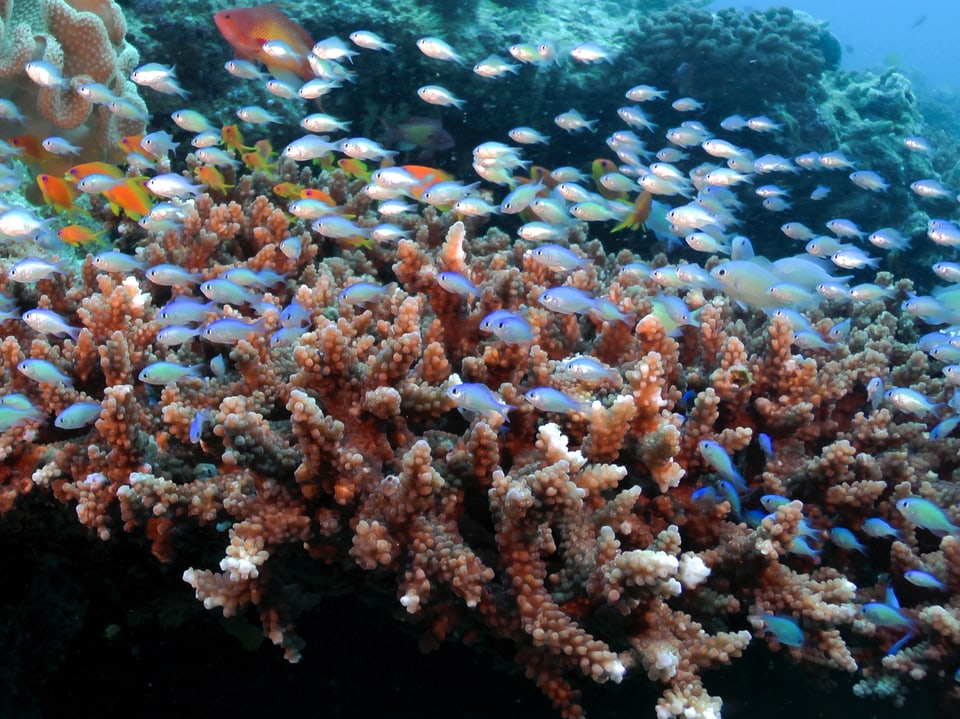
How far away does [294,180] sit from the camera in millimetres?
5695

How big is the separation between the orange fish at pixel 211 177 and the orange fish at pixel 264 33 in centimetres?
154

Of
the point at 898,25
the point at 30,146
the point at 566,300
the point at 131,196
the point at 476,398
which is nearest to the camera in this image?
the point at 476,398

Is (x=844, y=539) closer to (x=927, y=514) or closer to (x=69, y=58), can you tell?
(x=927, y=514)

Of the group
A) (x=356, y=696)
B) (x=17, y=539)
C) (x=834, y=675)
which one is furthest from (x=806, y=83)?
(x=17, y=539)

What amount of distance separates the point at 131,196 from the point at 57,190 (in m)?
0.56

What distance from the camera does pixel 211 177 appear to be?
5.00 meters

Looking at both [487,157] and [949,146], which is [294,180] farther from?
[949,146]

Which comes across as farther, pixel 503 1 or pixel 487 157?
pixel 503 1

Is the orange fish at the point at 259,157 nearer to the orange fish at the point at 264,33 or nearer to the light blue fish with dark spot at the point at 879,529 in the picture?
the orange fish at the point at 264,33

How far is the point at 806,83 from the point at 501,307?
338 inches

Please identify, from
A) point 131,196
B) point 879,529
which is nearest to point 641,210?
point 879,529

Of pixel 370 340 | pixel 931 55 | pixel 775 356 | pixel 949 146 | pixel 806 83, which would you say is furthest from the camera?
pixel 931 55

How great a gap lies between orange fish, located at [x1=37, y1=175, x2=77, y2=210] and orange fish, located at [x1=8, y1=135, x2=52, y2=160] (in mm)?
889

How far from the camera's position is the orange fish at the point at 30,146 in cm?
506
